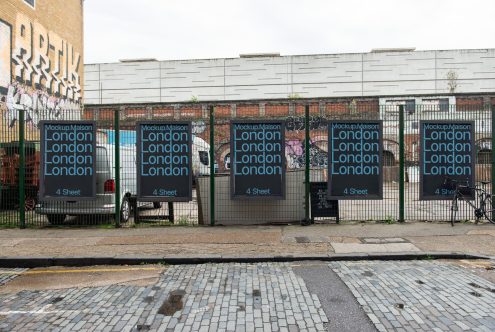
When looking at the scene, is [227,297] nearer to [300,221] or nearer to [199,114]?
[300,221]

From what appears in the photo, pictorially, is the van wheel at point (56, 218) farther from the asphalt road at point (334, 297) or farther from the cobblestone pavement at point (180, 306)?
the asphalt road at point (334, 297)

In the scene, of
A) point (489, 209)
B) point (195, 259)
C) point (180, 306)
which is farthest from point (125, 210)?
point (489, 209)

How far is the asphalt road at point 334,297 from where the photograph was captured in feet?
14.2

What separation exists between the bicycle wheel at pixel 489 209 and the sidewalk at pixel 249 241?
314mm

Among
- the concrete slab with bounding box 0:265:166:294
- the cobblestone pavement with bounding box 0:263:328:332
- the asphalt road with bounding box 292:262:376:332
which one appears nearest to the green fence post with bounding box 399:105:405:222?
the asphalt road with bounding box 292:262:376:332

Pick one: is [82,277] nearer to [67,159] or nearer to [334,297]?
[334,297]

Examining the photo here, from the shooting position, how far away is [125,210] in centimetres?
1071

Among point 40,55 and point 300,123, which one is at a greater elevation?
point 40,55

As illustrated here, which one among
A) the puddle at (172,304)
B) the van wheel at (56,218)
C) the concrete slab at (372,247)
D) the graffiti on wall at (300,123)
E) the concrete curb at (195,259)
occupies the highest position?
the graffiti on wall at (300,123)

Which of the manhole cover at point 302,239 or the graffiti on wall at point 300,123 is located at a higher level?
the graffiti on wall at point 300,123

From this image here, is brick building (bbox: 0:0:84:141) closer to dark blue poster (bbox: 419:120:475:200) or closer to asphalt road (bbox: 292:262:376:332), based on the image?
asphalt road (bbox: 292:262:376:332)

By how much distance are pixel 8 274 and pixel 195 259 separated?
2933 mm

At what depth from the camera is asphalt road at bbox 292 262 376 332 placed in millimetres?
4332

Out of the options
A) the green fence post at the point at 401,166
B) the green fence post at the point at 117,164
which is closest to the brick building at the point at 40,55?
the green fence post at the point at 117,164
